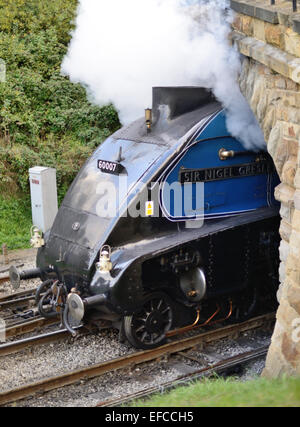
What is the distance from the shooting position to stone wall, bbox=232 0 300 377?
224 inches

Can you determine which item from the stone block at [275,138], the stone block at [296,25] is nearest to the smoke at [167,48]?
the stone block at [275,138]

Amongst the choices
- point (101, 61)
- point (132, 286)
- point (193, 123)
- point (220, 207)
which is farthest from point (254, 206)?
point (101, 61)

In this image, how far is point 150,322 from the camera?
295 inches

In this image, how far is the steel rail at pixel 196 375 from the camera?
6398 mm

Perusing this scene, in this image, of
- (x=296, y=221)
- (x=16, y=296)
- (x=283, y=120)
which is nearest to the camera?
(x=296, y=221)

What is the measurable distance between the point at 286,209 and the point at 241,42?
6.50 feet

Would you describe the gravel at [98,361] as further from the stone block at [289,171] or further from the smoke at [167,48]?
the smoke at [167,48]

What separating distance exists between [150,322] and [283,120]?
2.87 meters

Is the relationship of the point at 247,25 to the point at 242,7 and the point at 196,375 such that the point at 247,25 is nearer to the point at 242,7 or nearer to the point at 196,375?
the point at 242,7

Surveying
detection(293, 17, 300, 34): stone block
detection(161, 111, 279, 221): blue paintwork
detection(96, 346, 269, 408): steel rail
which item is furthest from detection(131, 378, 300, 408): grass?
detection(293, 17, 300, 34): stone block

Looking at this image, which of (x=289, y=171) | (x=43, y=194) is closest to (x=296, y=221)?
(x=289, y=171)

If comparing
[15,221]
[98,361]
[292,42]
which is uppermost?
[292,42]

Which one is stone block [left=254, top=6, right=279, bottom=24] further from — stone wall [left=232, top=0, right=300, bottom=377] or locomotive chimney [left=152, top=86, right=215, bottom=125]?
locomotive chimney [left=152, top=86, right=215, bottom=125]

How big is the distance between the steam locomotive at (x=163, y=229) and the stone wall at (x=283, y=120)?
1.10 metres
